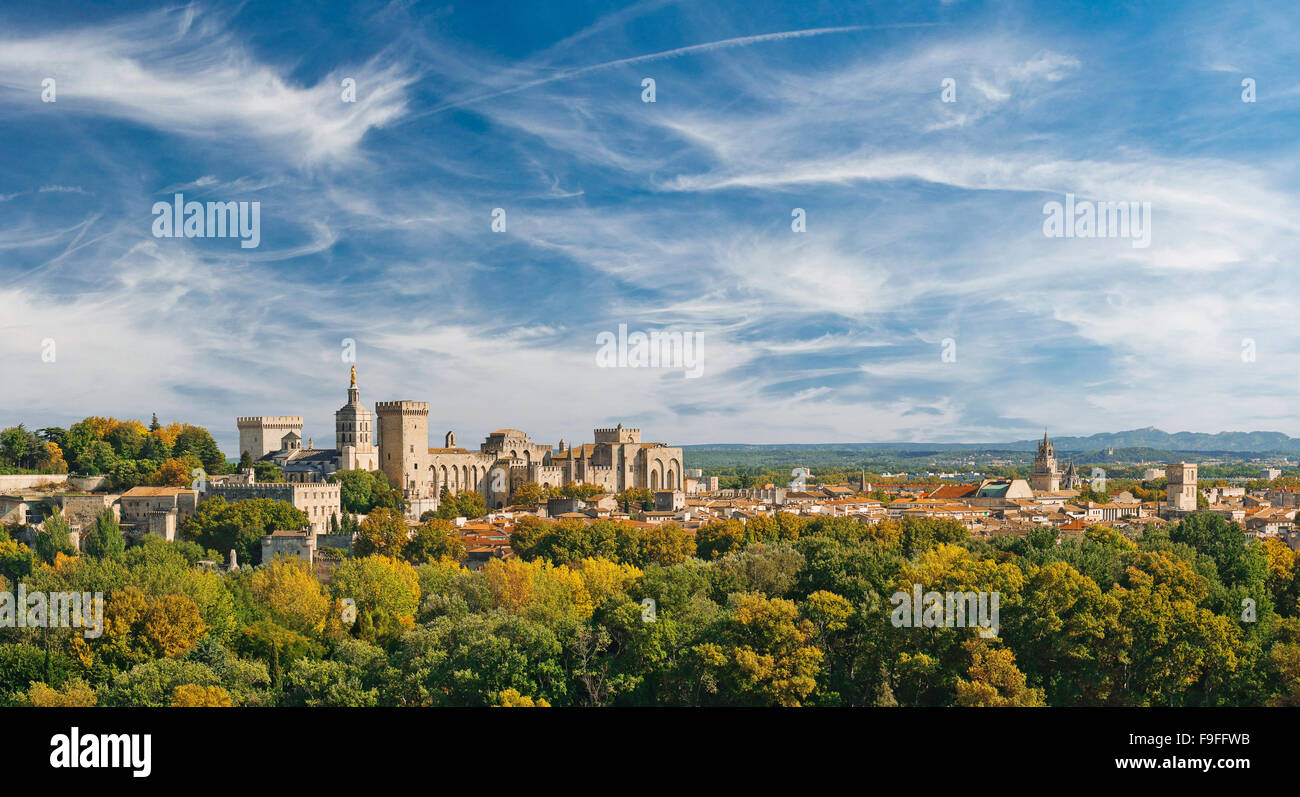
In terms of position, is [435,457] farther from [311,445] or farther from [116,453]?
[116,453]

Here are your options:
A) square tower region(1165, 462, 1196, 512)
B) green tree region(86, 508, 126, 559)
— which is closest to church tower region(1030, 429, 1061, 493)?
square tower region(1165, 462, 1196, 512)

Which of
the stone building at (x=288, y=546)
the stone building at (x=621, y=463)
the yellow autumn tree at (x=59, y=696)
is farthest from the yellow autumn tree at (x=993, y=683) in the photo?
the stone building at (x=621, y=463)

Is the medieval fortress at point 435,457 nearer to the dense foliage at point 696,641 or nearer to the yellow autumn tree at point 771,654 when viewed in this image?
the dense foliage at point 696,641

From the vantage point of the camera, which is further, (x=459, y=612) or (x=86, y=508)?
(x=86, y=508)

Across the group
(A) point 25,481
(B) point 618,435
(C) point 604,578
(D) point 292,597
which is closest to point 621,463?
(B) point 618,435

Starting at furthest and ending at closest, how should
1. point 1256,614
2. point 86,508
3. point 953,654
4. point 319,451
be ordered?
point 319,451 < point 86,508 < point 1256,614 < point 953,654

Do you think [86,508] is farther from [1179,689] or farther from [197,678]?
[1179,689]
